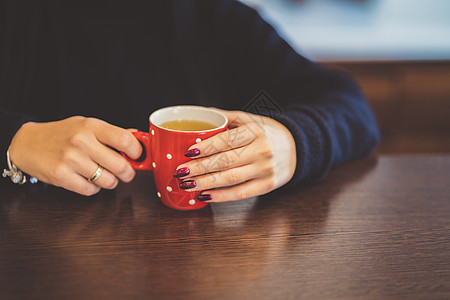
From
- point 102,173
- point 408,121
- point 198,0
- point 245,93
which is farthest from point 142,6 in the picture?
point 408,121

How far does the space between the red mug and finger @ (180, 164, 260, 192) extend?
2cm

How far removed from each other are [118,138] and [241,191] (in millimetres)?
222

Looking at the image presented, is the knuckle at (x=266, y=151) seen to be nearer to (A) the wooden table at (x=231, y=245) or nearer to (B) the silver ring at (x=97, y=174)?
(A) the wooden table at (x=231, y=245)

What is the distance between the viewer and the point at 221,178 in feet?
2.08

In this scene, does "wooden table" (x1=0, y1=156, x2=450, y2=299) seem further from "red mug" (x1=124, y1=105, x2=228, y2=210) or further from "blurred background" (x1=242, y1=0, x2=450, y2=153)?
"blurred background" (x1=242, y1=0, x2=450, y2=153)

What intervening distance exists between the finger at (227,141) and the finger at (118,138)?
0.10 meters

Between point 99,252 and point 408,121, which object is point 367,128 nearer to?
point 99,252

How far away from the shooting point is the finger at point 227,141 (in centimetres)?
59

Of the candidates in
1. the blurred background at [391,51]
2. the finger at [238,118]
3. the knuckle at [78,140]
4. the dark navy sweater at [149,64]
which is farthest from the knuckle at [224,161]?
the blurred background at [391,51]

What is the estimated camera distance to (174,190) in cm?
63

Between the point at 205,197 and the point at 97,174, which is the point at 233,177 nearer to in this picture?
the point at 205,197

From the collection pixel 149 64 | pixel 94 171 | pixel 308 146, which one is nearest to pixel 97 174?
pixel 94 171

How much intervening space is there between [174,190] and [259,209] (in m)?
0.15

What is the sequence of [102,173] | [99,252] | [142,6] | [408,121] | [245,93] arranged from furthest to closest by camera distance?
[408,121], [245,93], [142,6], [102,173], [99,252]
